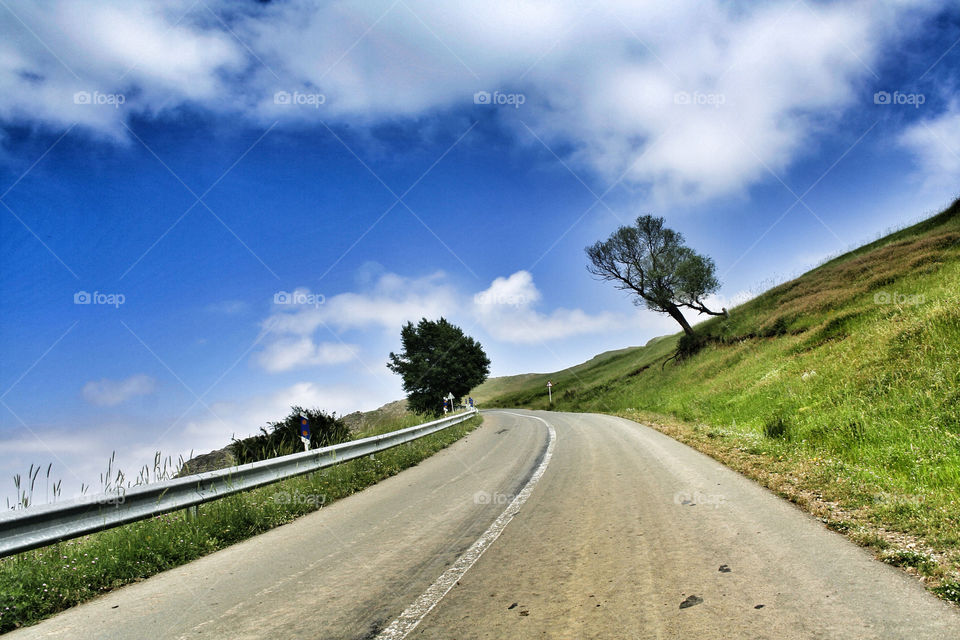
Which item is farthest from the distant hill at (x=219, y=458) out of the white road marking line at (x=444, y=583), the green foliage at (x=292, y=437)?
the white road marking line at (x=444, y=583)

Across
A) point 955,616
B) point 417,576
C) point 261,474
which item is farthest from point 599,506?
point 261,474

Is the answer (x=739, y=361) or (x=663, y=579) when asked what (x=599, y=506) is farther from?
(x=739, y=361)

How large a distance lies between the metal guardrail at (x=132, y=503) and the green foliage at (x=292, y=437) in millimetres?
2639

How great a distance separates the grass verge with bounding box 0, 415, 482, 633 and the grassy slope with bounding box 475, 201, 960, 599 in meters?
6.90

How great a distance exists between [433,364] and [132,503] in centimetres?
4348

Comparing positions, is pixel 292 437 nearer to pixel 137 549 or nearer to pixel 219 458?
pixel 219 458

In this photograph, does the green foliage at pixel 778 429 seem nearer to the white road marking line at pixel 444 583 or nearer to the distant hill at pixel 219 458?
the white road marking line at pixel 444 583

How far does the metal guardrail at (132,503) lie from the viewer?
14.1 feet

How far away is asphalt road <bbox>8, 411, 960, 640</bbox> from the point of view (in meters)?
3.00

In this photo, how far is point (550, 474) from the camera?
8.75 m

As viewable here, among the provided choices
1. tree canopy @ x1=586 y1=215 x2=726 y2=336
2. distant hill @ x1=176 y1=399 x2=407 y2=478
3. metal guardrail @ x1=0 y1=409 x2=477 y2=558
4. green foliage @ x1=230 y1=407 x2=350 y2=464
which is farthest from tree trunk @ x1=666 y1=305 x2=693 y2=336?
metal guardrail @ x1=0 y1=409 x2=477 y2=558

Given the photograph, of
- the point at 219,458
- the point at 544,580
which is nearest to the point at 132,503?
the point at 219,458

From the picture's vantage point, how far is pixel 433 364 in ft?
160

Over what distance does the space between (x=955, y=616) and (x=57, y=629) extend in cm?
625
